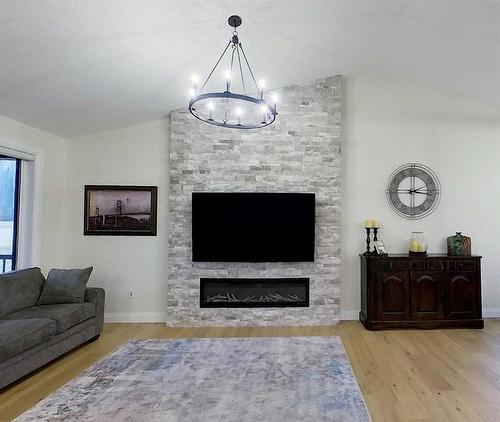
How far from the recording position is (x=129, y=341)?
3.96 m

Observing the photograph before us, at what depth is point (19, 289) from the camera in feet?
11.7

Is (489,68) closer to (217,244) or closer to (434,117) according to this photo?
(434,117)

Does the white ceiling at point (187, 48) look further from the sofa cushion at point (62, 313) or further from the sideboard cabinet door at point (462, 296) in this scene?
the sideboard cabinet door at point (462, 296)

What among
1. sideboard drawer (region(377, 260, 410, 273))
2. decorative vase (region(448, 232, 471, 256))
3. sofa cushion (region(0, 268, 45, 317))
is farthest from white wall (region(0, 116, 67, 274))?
decorative vase (region(448, 232, 471, 256))

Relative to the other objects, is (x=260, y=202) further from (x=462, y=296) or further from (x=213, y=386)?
(x=462, y=296)

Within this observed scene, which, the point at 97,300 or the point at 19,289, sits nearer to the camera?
the point at 19,289

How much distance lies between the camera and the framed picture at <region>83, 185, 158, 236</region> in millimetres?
4738

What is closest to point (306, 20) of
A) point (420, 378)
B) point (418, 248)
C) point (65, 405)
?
point (418, 248)

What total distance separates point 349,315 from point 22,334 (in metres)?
4.10

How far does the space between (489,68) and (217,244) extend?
13.8ft

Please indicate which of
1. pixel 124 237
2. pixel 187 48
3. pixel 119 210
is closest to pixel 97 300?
pixel 124 237

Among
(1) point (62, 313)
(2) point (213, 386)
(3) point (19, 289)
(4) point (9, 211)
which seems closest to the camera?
(2) point (213, 386)

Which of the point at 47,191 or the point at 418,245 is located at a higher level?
the point at 47,191

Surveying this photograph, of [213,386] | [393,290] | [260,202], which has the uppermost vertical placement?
[260,202]
